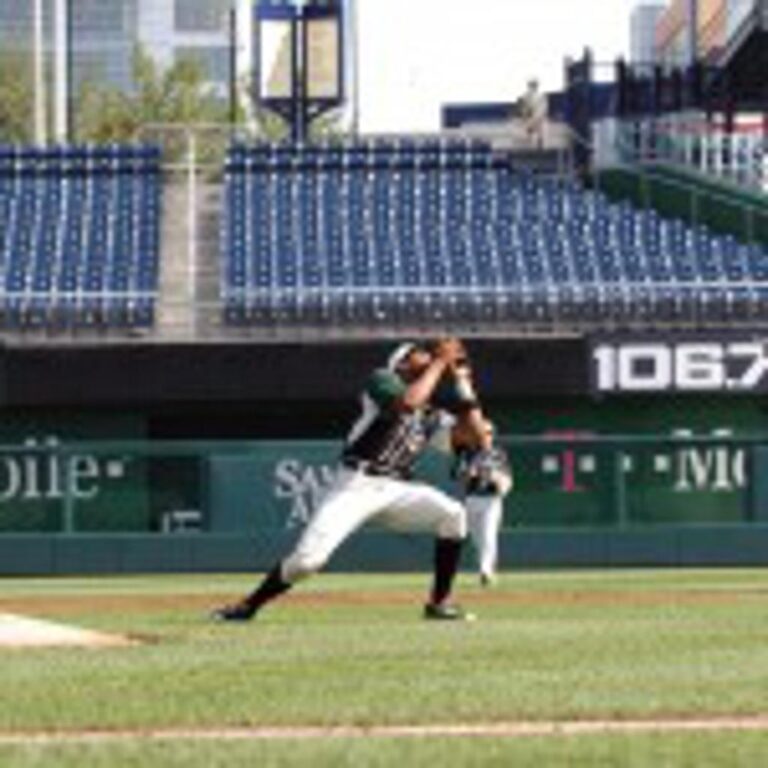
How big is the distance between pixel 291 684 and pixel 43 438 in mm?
26686

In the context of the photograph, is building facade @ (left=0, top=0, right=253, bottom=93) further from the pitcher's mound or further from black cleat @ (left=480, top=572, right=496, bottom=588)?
the pitcher's mound

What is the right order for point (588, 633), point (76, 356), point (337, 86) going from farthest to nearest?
point (337, 86) → point (76, 356) → point (588, 633)

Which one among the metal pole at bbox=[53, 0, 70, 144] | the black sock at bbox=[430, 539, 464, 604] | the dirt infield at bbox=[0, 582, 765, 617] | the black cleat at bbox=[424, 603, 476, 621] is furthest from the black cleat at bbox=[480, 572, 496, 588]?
the metal pole at bbox=[53, 0, 70, 144]

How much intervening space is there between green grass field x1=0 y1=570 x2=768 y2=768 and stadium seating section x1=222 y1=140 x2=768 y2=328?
18.8 metres

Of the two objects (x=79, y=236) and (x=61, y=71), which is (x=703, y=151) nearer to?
(x=79, y=236)

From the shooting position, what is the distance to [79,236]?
1613 inches

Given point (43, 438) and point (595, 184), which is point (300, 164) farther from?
point (43, 438)

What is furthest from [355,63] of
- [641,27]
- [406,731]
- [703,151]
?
[641,27]

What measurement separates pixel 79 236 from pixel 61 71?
26676 millimetres

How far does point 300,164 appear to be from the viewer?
142 ft

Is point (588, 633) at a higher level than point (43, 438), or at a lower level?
higher

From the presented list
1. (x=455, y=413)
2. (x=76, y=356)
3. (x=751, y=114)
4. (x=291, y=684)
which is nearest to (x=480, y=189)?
(x=76, y=356)

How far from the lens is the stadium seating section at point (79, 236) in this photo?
125ft

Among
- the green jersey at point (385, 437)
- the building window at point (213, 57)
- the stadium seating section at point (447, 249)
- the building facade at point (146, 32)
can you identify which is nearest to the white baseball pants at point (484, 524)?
the green jersey at point (385, 437)
